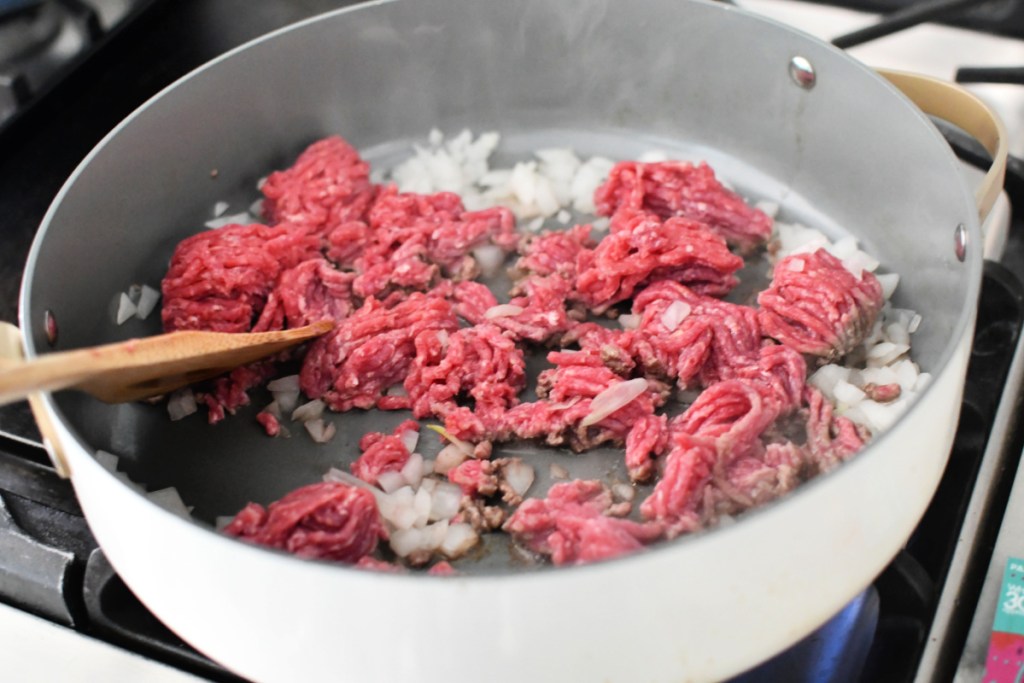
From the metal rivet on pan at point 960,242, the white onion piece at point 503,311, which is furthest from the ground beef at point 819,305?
the white onion piece at point 503,311

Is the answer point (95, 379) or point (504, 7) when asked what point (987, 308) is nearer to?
point (504, 7)

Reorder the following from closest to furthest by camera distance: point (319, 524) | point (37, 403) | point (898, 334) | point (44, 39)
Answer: point (37, 403), point (319, 524), point (898, 334), point (44, 39)

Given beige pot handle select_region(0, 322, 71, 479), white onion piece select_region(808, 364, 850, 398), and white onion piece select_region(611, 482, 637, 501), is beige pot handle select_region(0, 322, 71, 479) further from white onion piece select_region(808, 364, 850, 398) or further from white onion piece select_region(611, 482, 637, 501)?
white onion piece select_region(808, 364, 850, 398)

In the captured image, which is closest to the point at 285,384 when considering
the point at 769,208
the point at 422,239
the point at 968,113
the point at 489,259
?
the point at 422,239

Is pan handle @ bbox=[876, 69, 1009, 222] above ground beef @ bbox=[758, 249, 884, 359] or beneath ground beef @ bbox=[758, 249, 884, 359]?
above

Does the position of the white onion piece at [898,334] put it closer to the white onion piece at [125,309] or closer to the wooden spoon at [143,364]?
the wooden spoon at [143,364]

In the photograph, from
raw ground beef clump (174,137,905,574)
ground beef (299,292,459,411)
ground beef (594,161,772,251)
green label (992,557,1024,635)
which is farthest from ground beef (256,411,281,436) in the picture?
green label (992,557,1024,635)

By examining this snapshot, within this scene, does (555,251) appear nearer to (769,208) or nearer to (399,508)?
(769,208)
